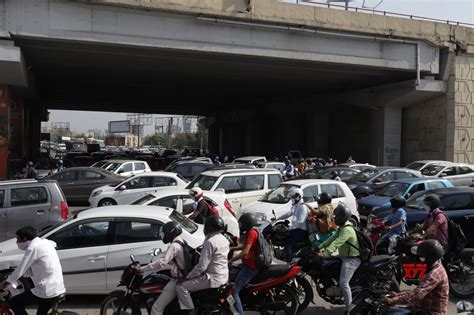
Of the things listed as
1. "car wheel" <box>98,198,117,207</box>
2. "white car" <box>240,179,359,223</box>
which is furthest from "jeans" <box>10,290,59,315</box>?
"car wheel" <box>98,198,117,207</box>

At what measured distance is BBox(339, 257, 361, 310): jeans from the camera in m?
6.49

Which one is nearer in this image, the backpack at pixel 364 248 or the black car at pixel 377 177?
the backpack at pixel 364 248

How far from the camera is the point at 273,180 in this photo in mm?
14578

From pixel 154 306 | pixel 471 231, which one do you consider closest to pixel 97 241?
pixel 154 306

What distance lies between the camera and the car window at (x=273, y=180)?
47.4 feet

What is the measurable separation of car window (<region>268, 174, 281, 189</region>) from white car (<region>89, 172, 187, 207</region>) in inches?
141

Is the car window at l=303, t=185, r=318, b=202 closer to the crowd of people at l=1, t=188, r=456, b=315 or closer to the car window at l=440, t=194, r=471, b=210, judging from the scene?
the car window at l=440, t=194, r=471, b=210

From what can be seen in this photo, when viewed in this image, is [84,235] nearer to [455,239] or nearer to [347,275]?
[347,275]

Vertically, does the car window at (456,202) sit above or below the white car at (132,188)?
above

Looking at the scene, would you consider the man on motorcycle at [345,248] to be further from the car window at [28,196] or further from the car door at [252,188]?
the car door at [252,188]

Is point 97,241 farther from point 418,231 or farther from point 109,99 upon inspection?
point 109,99

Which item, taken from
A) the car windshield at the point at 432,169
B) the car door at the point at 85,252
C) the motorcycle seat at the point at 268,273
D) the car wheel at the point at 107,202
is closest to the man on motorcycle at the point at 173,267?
the motorcycle seat at the point at 268,273

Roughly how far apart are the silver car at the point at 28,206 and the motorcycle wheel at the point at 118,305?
16.5 ft

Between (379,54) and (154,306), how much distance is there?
26926mm
